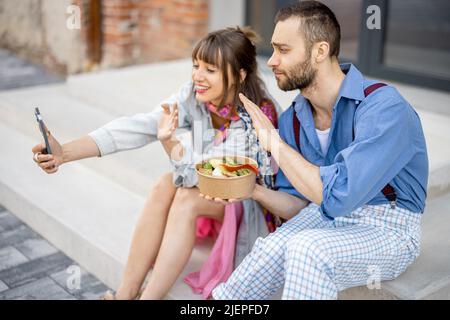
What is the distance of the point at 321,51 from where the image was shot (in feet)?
7.34

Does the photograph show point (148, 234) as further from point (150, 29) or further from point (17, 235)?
point (150, 29)

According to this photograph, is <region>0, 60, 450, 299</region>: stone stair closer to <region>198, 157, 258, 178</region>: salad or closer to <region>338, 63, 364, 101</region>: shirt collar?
<region>198, 157, 258, 178</region>: salad

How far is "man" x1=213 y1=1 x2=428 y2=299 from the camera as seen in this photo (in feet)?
6.56

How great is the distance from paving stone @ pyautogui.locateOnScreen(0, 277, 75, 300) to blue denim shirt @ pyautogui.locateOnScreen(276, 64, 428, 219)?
4.60ft

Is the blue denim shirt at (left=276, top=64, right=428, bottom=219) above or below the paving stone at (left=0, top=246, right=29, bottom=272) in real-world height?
above

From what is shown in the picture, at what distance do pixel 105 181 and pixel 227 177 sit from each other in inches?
73.2

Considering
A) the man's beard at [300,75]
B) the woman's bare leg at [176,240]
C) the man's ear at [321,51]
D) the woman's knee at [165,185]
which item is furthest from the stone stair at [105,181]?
the man's ear at [321,51]

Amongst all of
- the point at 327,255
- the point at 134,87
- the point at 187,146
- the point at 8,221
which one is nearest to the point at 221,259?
the point at 187,146

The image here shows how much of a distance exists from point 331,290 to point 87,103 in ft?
10.5

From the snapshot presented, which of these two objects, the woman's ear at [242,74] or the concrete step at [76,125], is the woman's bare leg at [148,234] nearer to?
the concrete step at [76,125]

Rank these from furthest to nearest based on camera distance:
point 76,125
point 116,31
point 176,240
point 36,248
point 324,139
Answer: point 116,31, point 76,125, point 36,248, point 176,240, point 324,139

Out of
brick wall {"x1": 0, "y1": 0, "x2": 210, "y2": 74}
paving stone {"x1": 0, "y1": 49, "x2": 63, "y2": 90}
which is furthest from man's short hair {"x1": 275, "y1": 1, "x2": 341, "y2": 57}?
paving stone {"x1": 0, "y1": 49, "x2": 63, "y2": 90}
